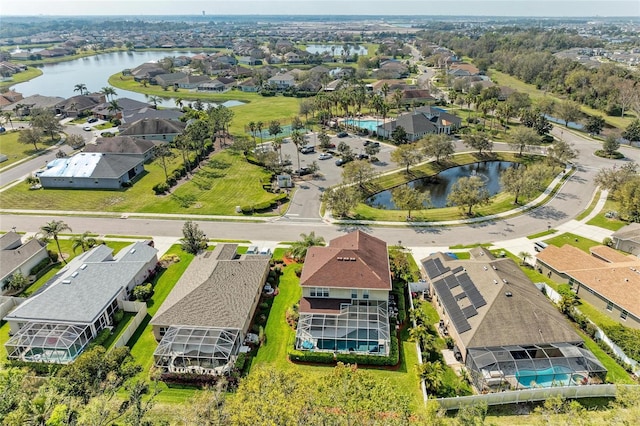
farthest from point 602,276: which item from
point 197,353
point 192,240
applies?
point 192,240

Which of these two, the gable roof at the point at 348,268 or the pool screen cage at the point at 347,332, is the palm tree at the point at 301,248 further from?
the pool screen cage at the point at 347,332

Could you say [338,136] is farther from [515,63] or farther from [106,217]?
[515,63]

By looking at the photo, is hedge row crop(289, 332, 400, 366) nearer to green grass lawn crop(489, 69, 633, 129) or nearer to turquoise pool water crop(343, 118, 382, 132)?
turquoise pool water crop(343, 118, 382, 132)

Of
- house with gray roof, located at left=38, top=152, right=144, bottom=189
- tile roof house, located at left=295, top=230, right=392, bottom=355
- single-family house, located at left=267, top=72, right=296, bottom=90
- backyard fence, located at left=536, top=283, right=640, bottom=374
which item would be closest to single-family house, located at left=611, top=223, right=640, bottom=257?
backyard fence, located at left=536, top=283, right=640, bottom=374

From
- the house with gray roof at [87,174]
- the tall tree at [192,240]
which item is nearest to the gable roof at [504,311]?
the tall tree at [192,240]

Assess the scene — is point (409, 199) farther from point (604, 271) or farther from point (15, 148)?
point (15, 148)

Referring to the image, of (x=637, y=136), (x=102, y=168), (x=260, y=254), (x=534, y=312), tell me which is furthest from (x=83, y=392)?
(x=637, y=136)

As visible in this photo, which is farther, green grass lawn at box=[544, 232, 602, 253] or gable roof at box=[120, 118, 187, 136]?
gable roof at box=[120, 118, 187, 136]
